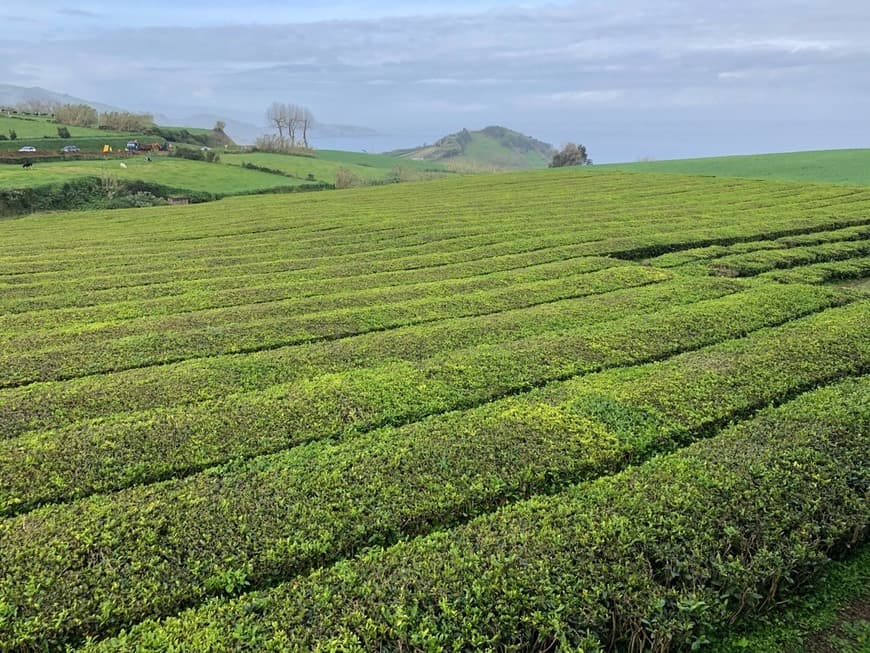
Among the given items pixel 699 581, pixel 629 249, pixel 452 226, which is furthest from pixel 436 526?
pixel 452 226

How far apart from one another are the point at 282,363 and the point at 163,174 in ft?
186

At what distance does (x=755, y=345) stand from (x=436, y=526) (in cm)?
809

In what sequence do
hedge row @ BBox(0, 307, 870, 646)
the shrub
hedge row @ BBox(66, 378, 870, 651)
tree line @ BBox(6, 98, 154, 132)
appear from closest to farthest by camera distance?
hedge row @ BBox(66, 378, 870, 651)
hedge row @ BBox(0, 307, 870, 646)
the shrub
tree line @ BBox(6, 98, 154, 132)

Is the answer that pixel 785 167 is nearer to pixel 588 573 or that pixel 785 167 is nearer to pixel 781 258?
pixel 781 258

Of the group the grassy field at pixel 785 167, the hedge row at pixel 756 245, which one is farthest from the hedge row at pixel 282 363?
the grassy field at pixel 785 167

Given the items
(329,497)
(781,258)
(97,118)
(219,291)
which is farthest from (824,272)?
(97,118)

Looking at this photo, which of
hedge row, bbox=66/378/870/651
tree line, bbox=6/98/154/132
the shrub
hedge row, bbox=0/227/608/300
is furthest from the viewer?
tree line, bbox=6/98/154/132

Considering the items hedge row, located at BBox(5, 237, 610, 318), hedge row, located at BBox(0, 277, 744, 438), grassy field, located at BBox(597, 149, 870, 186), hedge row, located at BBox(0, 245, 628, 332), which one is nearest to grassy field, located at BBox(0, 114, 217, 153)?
hedge row, located at BBox(5, 237, 610, 318)

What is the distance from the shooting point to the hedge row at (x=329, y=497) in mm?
5418

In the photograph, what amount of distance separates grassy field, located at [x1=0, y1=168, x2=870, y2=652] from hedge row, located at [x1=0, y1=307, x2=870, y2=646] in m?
0.03

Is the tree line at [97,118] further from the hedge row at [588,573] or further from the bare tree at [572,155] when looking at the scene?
the hedge row at [588,573]

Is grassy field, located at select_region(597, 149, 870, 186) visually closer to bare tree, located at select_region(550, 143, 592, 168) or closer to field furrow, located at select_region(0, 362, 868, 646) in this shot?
bare tree, located at select_region(550, 143, 592, 168)

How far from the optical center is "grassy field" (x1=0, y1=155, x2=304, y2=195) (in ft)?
167

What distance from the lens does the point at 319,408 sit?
29.5 ft
